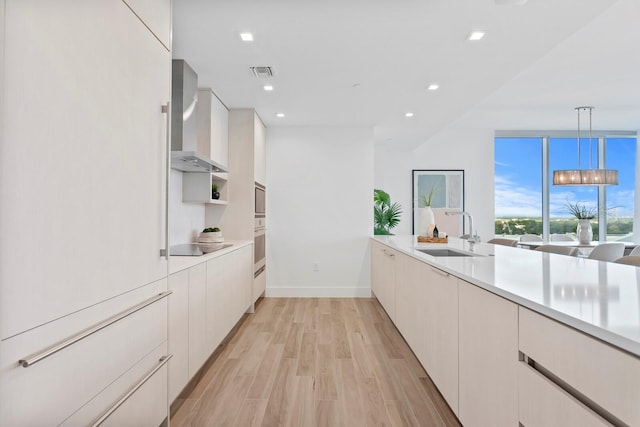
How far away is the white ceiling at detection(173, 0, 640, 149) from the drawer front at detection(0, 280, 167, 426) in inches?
76.7

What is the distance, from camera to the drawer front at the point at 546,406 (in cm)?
92

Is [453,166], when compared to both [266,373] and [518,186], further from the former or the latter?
[266,373]

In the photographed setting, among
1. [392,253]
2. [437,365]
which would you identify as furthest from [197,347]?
[392,253]

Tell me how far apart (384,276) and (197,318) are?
2.30 metres

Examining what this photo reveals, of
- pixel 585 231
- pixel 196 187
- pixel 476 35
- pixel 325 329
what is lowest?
pixel 325 329

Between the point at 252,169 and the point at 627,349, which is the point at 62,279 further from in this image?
the point at 252,169

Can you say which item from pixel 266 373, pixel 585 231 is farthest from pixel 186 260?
pixel 585 231

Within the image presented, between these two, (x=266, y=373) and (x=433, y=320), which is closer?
(x=433, y=320)

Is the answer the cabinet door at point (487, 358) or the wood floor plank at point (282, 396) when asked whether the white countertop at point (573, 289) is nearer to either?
the cabinet door at point (487, 358)

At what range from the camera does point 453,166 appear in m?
7.20

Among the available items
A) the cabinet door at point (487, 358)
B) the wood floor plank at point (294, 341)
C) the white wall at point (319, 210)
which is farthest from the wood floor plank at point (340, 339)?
the cabinet door at point (487, 358)

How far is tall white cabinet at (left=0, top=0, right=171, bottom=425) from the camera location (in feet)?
2.86

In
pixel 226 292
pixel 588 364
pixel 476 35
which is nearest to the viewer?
pixel 588 364

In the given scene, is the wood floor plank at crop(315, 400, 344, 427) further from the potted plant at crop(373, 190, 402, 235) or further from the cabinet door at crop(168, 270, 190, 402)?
the potted plant at crop(373, 190, 402, 235)
